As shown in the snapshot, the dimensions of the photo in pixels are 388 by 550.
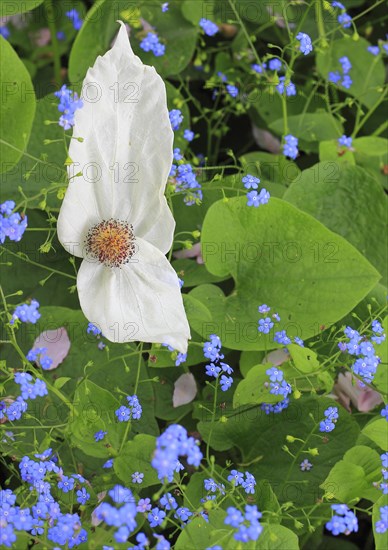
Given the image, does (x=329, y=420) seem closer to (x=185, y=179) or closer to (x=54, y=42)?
(x=185, y=179)

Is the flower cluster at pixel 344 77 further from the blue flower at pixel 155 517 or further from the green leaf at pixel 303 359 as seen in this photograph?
the blue flower at pixel 155 517

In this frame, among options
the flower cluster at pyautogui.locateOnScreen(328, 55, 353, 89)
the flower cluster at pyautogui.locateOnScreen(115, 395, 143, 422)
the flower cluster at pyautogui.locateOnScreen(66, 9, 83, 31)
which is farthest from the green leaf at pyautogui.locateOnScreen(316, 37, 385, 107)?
the flower cluster at pyautogui.locateOnScreen(115, 395, 143, 422)

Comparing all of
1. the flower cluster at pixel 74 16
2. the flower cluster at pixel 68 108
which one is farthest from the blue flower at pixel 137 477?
the flower cluster at pixel 74 16

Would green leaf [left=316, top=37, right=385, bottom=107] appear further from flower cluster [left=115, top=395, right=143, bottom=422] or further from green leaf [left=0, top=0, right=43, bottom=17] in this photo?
flower cluster [left=115, top=395, right=143, bottom=422]

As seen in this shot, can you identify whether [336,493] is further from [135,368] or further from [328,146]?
[328,146]

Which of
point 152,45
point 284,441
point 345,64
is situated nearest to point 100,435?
point 284,441
